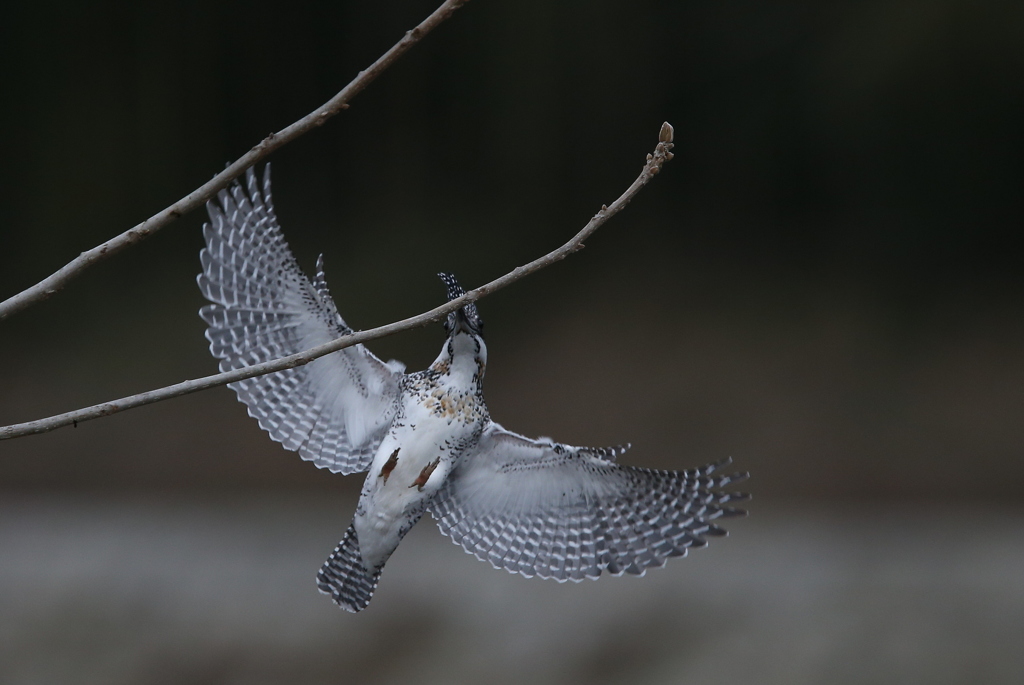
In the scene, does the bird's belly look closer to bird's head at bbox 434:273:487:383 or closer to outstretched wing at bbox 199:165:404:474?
bird's head at bbox 434:273:487:383

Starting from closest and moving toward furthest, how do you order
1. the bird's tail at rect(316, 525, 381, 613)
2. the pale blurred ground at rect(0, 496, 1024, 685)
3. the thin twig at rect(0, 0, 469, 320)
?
the thin twig at rect(0, 0, 469, 320) → the bird's tail at rect(316, 525, 381, 613) → the pale blurred ground at rect(0, 496, 1024, 685)

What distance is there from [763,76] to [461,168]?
40.7 inches

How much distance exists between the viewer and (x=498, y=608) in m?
3.57

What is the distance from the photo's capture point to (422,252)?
3393 mm

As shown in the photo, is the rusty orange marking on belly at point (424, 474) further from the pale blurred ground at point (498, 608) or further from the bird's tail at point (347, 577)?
the pale blurred ground at point (498, 608)

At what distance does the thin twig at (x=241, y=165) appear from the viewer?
3.02 feet

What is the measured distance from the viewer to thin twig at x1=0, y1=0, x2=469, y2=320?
0.92m

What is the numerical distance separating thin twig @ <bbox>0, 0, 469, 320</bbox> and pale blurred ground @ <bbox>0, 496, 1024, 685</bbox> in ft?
8.67

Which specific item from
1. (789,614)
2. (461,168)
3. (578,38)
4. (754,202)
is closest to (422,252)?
(461,168)

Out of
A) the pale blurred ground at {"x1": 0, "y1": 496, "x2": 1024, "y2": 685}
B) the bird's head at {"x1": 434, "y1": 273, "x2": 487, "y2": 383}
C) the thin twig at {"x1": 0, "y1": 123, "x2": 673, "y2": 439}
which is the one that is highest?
the pale blurred ground at {"x1": 0, "y1": 496, "x2": 1024, "y2": 685}

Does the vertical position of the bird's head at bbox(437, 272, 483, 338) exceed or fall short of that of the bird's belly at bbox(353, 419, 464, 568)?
it exceeds it

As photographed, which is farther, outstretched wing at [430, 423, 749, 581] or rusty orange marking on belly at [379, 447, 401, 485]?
outstretched wing at [430, 423, 749, 581]

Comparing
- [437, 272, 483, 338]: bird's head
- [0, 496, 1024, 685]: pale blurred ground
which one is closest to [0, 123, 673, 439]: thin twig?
[437, 272, 483, 338]: bird's head

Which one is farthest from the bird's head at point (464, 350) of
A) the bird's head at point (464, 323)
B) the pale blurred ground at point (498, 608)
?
the pale blurred ground at point (498, 608)
